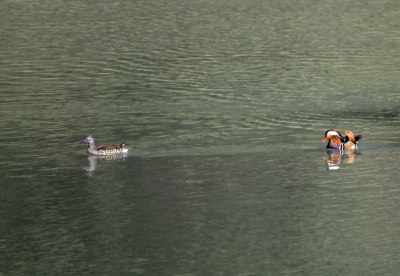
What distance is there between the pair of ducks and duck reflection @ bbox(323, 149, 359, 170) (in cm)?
10

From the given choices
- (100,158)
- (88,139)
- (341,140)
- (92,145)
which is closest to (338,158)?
(341,140)

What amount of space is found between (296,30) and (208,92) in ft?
47.1

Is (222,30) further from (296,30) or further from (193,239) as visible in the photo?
(193,239)

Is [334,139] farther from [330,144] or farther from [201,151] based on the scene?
[201,151]

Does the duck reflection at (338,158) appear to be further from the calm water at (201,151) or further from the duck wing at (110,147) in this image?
the duck wing at (110,147)

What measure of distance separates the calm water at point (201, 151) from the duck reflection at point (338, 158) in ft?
0.19

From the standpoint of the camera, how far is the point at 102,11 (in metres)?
54.7

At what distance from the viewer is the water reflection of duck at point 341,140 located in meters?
24.6

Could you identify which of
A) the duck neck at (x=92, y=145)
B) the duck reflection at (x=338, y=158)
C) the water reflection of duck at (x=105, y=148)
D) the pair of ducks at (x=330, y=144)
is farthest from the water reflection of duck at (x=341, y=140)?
the duck neck at (x=92, y=145)

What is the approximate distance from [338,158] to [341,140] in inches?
20.2

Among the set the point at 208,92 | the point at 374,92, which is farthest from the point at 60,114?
the point at 374,92

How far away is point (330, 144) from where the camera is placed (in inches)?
979

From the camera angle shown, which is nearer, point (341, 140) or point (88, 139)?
point (341, 140)

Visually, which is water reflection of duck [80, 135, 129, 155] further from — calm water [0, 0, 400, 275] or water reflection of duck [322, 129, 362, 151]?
water reflection of duck [322, 129, 362, 151]
